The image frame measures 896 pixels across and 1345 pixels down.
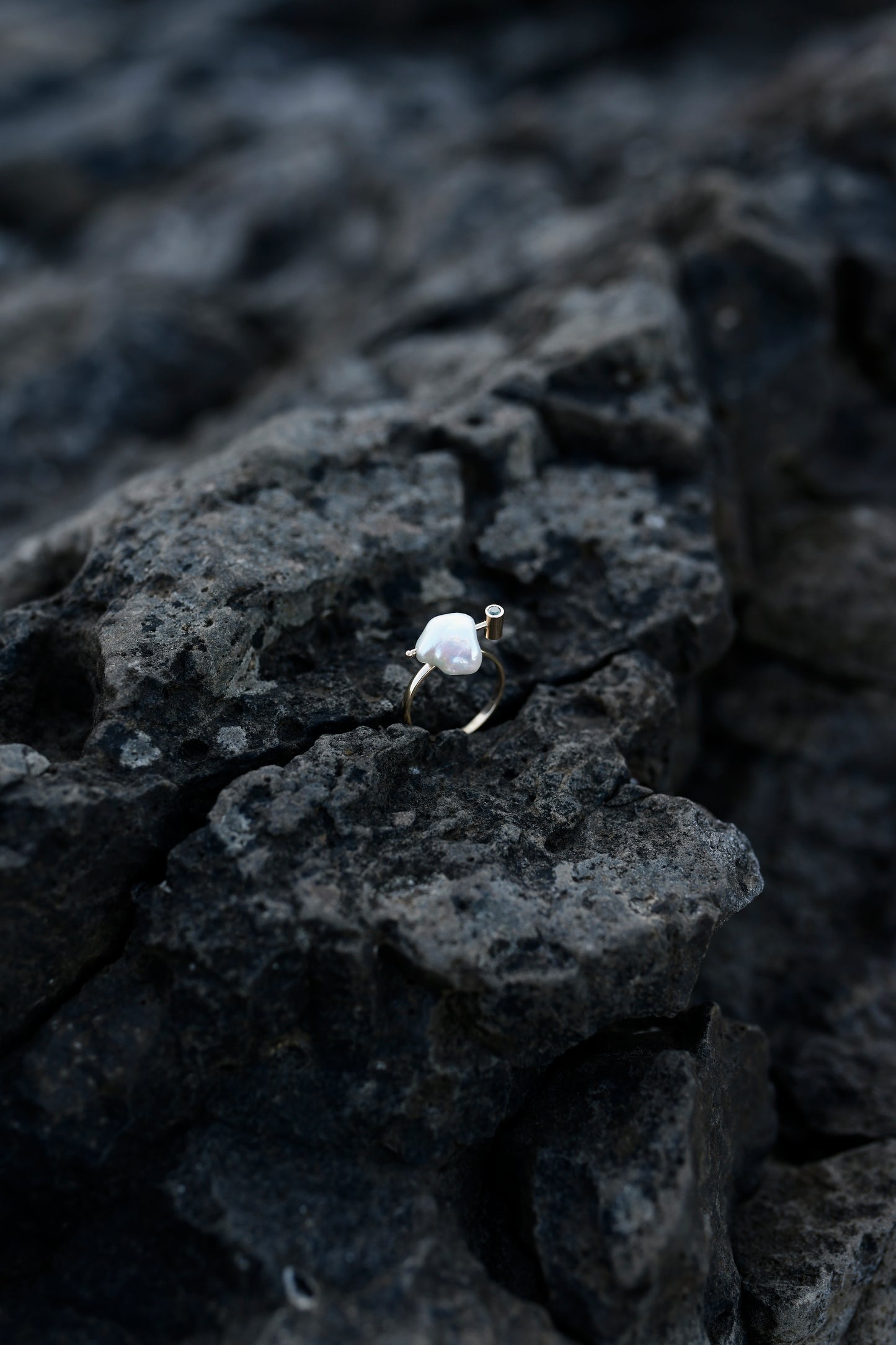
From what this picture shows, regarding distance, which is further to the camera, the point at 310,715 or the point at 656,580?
the point at 656,580

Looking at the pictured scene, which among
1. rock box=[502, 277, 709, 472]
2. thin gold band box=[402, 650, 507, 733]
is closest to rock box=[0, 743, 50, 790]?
thin gold band box=[402, 650, 507, 733]

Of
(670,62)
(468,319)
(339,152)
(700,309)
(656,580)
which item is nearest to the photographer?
(656,580)

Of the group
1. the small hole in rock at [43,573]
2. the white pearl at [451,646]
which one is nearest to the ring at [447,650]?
the white pearl at [451,646]

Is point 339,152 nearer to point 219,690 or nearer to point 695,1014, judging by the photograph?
point 219,690

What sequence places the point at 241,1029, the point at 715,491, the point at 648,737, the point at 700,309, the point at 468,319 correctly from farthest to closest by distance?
1. the point at 468,319
2. the point at 700,309
3. the point at 715,491
4. the point at 648,737
5. the point at 241,1029

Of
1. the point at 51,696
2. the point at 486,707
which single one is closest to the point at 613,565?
the point at 486,707

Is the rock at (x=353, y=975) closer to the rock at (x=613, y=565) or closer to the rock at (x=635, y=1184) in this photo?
the rock at (x=635, y=1184)

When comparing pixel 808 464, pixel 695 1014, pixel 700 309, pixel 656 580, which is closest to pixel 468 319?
pixel 700 309

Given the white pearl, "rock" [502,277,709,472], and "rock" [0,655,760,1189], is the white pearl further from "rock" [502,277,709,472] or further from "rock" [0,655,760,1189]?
"rock" [502,277,709,472]
